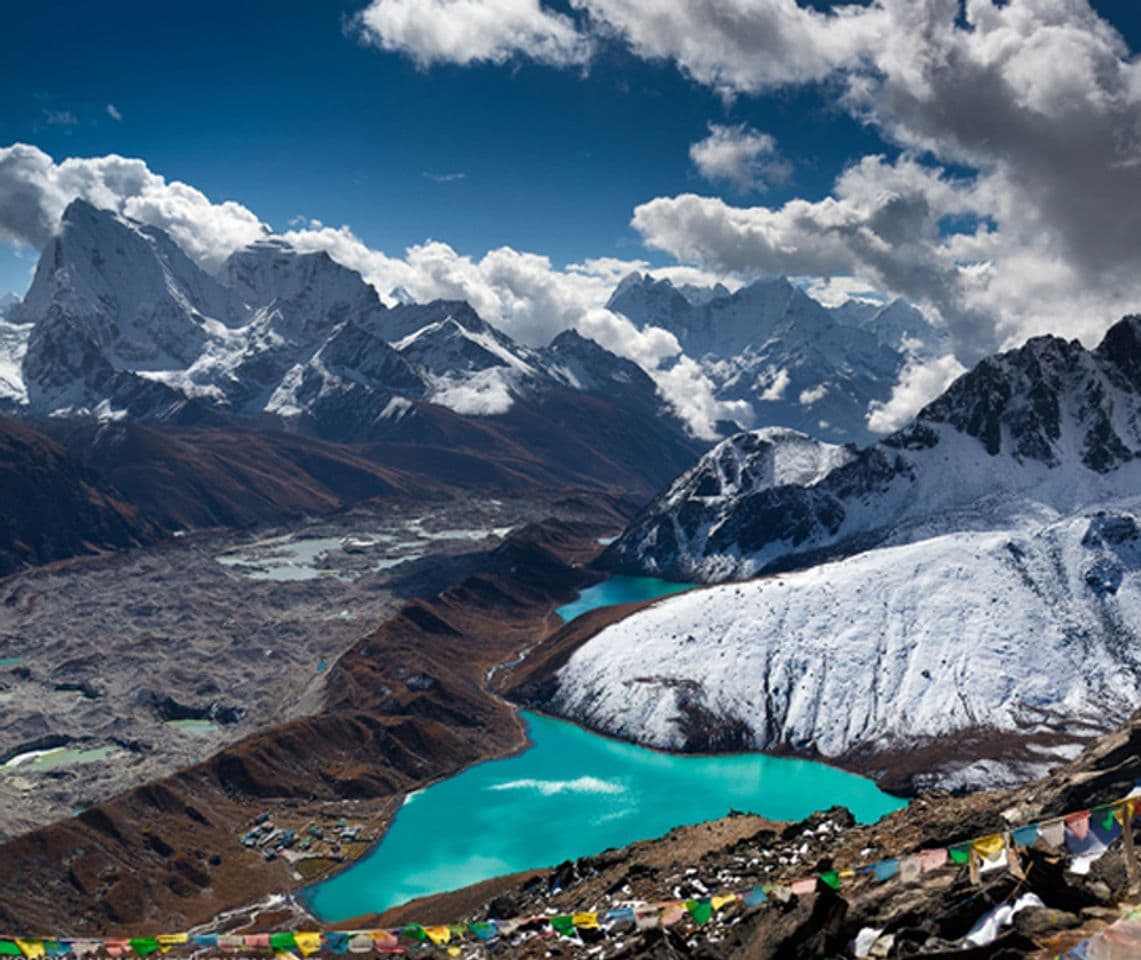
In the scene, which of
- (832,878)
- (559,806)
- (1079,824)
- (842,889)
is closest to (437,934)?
(832,878)

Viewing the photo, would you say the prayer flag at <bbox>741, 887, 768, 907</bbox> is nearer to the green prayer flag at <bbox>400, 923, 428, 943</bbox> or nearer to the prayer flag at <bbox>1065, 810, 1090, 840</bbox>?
the prayer flag at <bbox>1065, 810, 1090, 840</bbox>

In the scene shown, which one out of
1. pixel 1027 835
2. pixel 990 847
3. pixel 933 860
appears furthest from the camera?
pixel 1027 835

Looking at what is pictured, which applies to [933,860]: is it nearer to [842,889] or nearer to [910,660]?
[842,889]

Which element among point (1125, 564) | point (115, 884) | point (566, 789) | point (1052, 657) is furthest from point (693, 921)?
point (1125, 564)

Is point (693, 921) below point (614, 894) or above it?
above

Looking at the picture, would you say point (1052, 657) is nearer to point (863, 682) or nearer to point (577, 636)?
point (863, 682)

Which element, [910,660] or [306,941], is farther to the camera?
[910,660]
